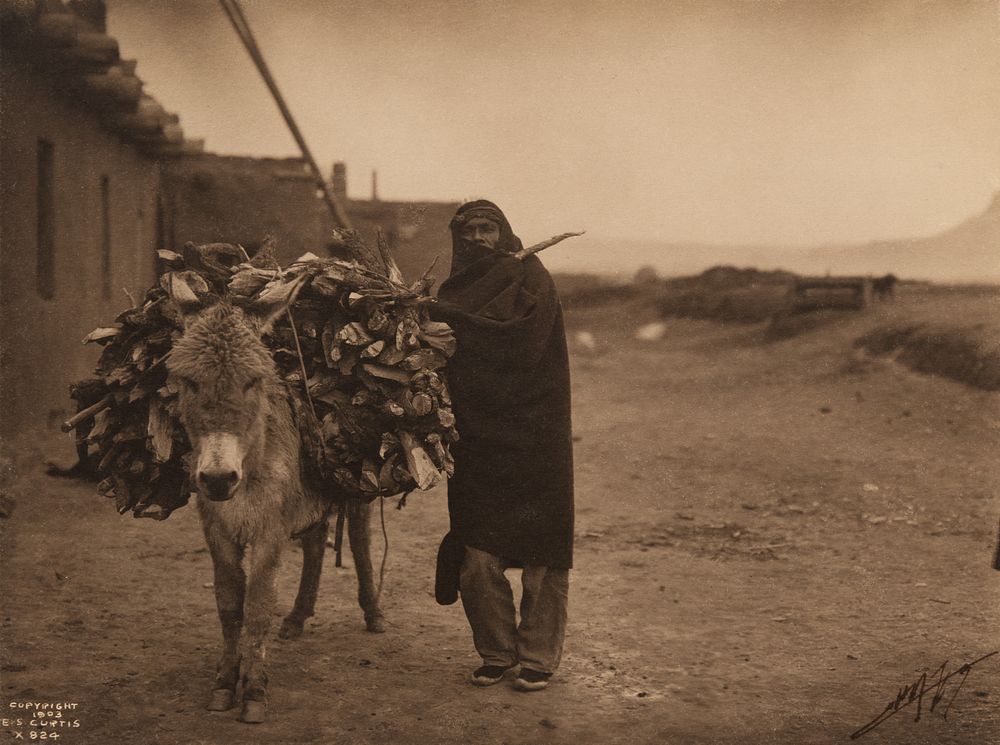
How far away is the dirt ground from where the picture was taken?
12.6 feet

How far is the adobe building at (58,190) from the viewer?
7727 millimetres

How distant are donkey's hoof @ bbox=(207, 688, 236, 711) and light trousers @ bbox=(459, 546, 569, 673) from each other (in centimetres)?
110

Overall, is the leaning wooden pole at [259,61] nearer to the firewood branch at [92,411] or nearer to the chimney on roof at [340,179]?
the firewood branch at [92,411]

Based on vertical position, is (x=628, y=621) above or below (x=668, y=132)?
below

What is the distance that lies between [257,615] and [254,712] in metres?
0.37

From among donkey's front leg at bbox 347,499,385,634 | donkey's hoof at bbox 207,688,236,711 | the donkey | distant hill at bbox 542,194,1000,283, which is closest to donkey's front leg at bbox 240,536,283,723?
the donkey

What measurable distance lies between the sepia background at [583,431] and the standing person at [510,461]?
28 cm

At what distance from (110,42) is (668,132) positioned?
551 centimetres

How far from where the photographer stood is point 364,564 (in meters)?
5.11

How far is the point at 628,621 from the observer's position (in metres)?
5.32

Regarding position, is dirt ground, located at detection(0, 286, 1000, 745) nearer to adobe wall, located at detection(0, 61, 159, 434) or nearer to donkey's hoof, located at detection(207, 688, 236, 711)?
donkey's hoof, located at detection(207, 688, 236, 711)

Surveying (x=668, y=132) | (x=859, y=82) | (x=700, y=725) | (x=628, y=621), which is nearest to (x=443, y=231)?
(x=668, y=132)

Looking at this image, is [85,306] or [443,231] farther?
[443,231]

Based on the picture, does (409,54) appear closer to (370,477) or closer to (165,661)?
(370,477)
